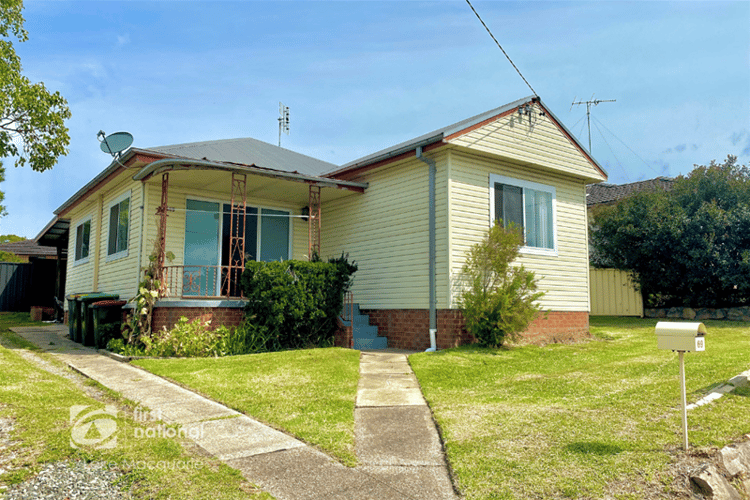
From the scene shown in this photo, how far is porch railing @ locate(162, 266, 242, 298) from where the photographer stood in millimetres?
10703

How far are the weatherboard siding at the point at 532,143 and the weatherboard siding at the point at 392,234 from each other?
1003 millimetres

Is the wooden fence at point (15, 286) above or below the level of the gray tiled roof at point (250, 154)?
below

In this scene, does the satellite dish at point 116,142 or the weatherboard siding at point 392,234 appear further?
the satellite dish at point 116,142

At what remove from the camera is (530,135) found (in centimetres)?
1188

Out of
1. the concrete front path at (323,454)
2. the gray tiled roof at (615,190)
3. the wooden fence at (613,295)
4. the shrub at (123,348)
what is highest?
the gray tiled roof at (615,190)

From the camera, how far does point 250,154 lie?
1375 cm

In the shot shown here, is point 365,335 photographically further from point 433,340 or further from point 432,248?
point 432,248

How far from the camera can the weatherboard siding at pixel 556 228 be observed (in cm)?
1053

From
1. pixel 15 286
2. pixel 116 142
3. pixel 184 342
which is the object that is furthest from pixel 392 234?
pixel 15 286

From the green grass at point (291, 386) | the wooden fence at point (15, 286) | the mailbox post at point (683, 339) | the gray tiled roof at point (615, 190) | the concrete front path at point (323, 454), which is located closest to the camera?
the concrete front path at point (323, 454)

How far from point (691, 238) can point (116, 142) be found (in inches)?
582

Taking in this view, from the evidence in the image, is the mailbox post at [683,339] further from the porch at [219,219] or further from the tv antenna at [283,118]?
the tv antenna at [283,118]

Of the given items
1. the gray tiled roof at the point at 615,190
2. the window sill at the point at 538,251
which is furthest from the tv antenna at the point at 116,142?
the gray tiled roof at the point at 615,190

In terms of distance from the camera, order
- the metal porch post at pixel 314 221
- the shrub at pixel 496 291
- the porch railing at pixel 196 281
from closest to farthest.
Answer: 1. the shrub at pixel 496 291
2. the porch railing at pixel 196 281
3. the metal porch post at pixel 314 221
